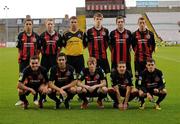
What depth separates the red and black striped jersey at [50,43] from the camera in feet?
32.1

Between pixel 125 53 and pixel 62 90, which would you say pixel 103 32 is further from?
pixel 62 90

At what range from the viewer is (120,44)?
967cm

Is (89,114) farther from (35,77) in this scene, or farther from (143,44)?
(143,44)

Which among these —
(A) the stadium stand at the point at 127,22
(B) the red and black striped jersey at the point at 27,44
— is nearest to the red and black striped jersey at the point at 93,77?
(B) the red and black striped jersey at the point at 27,44

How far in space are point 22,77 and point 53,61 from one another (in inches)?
49.9

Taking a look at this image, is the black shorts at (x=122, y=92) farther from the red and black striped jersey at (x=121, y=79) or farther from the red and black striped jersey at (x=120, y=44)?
the red and black striped jersey at (x=120, y=44)

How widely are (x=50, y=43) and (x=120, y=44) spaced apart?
142 centimetres

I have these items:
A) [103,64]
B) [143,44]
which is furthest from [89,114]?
[143,44]

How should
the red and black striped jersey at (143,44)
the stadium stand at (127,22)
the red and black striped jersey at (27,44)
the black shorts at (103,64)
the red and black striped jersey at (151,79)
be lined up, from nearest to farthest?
1. the red and black striped jersey at (151,79)
2. the red and black striped jersey at (143,44)
3. the red and black striped jersey at (27,44)
4. the black shorts at (103,64)
5. the stadium stand at (127,22)

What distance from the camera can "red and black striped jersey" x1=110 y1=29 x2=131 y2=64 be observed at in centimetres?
962

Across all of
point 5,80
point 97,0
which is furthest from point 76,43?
point 97,0

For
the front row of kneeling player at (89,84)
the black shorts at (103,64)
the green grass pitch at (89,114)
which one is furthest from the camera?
the black shorts at (103,64)

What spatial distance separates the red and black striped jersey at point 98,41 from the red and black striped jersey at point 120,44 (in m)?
0.14

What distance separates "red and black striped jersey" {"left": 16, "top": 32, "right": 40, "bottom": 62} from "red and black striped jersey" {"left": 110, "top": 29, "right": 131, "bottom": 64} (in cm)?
154
